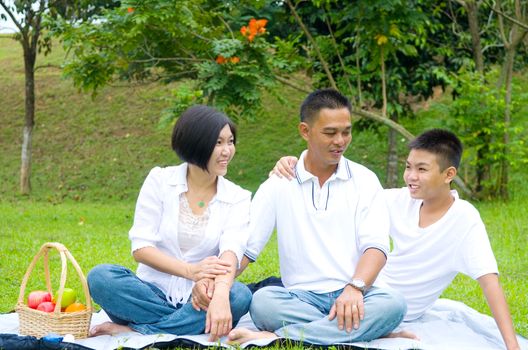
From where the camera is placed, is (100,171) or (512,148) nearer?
(512,148)

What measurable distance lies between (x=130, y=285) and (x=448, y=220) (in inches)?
69.5

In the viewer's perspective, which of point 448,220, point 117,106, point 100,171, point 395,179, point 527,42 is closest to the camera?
point 448,220

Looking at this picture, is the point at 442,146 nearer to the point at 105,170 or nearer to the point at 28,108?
the point at 28,108

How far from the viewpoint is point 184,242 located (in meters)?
4.62

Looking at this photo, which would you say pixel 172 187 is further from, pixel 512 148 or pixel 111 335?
pixel 512 148

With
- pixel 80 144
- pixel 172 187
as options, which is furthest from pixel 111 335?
pixel 80 144

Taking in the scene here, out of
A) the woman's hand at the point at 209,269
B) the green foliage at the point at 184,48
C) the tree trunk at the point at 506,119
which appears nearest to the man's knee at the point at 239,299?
the woman's hand at the point at 209,269

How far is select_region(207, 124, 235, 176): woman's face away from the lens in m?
4.56

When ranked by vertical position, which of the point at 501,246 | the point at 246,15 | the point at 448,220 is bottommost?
the point at 501,246

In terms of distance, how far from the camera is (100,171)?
645 inches

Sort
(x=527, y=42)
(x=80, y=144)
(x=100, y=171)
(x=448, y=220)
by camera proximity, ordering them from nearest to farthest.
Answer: (x=448, y=220), (x=527, y=42), (x=100, y=171), (x=80, y=144)

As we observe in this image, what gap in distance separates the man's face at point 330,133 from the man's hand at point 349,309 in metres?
0.72

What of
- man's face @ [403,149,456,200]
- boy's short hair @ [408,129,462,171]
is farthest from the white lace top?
boy's short hair @ [408,129,462,171]

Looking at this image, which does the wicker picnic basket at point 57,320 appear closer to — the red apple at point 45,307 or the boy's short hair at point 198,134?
the red apple at point 45,307
